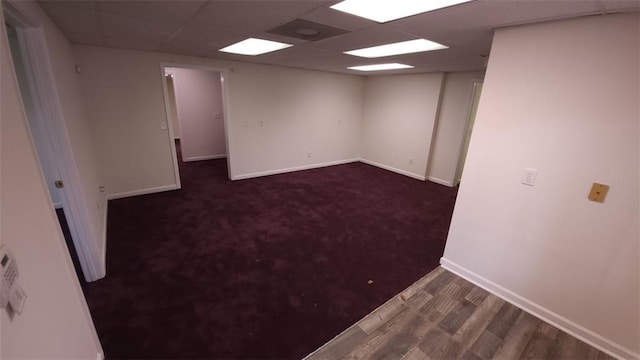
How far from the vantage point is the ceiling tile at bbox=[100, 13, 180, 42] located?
220 centimetres

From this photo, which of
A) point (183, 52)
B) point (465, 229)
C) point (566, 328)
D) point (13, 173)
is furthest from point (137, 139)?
point (566, 328)

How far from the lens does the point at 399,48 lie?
2.96m

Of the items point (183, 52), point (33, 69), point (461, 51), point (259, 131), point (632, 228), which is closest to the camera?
point (632, 228)

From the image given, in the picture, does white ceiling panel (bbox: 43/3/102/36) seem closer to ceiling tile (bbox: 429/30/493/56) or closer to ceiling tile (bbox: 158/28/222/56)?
ceiling tile (bbox: 158/28/222/56)

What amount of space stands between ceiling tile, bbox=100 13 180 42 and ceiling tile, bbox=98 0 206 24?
6.6 inches

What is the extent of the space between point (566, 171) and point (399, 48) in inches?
80.7

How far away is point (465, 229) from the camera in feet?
7.98

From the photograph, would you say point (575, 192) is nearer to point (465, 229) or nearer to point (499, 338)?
point (465, 229)

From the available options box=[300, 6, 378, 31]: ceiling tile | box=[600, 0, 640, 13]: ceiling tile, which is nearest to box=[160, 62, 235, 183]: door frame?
box=[300, 6, 378, 31]: ceiling tile

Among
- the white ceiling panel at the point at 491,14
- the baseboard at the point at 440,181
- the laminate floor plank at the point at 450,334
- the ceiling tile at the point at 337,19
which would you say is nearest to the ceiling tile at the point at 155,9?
the ceiling tile at the point at 337,19

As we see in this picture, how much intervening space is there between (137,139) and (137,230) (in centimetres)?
167

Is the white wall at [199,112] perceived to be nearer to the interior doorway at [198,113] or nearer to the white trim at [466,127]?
the interior doorway at [198,113]

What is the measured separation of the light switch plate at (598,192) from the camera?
168 cm

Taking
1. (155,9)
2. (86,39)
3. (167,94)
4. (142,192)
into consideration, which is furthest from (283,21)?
(142,192)
